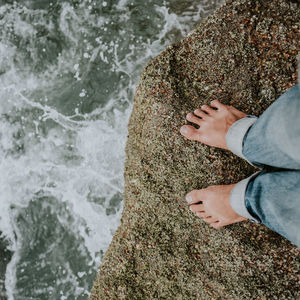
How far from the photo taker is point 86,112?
9.31 ft

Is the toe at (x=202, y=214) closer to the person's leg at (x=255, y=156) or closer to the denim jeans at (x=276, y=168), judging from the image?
the person's leg at (x=255, y=156)

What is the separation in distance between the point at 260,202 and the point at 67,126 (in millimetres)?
1983

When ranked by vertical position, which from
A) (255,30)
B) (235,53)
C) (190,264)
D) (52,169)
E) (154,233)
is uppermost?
(255,30)

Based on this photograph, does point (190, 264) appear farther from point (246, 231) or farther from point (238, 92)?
point (238, 92)

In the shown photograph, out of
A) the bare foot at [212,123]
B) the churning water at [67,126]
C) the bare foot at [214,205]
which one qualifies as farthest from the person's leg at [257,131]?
the churning water at [67,126]

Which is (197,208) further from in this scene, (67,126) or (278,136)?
(67,126)

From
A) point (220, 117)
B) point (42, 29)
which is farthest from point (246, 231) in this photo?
point (42, 29)

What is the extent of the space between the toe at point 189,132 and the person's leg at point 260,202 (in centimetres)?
40

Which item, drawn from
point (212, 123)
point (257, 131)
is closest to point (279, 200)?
point (257, 131)

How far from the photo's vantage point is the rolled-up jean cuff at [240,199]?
69.3 inches

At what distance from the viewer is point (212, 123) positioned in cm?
206

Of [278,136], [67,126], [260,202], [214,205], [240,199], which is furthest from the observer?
[67,126]

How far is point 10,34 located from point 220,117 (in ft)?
7.74

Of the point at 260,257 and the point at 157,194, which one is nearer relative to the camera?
the point at 260,257
